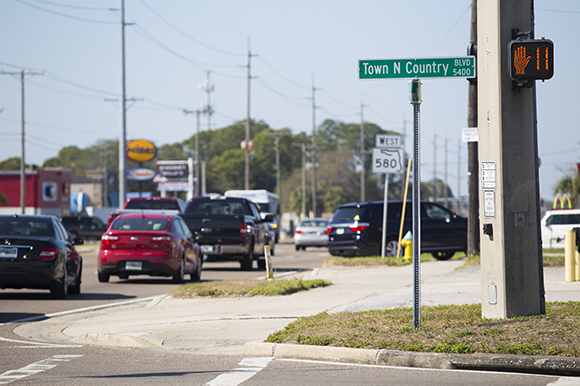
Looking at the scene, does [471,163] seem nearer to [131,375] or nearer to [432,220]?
[432,220]

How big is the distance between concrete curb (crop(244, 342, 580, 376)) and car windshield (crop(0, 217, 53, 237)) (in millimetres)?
7499

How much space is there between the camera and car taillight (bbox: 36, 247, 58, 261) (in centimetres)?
1366

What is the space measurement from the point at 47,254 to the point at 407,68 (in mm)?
8050

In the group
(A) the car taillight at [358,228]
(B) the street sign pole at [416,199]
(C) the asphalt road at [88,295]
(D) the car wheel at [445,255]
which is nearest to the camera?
(B) the street sign pole at [416,199]

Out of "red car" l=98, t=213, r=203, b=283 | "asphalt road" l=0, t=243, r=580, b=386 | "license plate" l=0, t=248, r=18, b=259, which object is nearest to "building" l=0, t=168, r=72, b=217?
"red car" l=98, t=213, r=203, b=283

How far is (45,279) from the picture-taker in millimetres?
13719

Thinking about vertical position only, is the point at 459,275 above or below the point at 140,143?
below

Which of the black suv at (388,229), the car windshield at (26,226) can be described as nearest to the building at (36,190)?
the black suv at (388,229)

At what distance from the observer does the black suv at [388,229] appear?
23578 millimetres

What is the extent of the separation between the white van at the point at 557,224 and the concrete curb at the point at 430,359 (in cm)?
2495

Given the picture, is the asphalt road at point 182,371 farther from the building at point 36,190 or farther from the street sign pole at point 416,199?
the building at point 36,190

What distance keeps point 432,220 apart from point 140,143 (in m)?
41.7

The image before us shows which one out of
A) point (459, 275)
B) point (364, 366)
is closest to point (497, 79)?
point (364, 366)

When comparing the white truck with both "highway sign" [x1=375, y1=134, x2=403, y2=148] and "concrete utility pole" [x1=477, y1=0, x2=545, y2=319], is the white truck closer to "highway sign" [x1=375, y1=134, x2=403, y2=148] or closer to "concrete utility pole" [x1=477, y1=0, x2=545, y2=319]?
"highway sign" [x1=375, y1=134, x2=403, y2=148]
